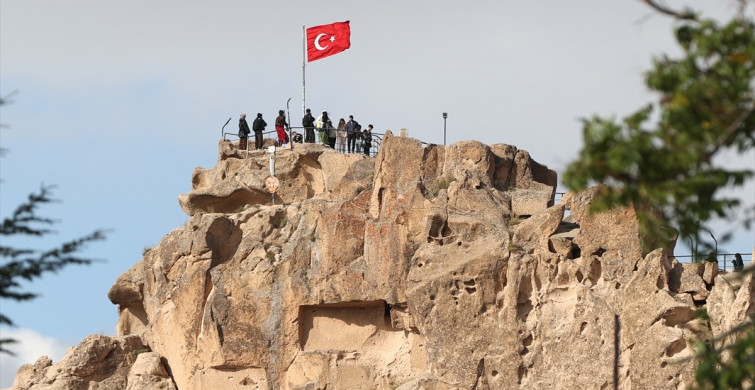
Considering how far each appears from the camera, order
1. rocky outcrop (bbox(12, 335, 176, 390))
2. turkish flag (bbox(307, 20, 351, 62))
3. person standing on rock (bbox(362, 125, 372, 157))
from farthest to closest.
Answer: turkish flag (bbox(307, 20, 351, 62))
person standing on rock (bbox(362, 125, 372, 157))
rocky outcrop (bbox(12, 335, 176, 390))

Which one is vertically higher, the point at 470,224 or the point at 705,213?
the point at 470,224

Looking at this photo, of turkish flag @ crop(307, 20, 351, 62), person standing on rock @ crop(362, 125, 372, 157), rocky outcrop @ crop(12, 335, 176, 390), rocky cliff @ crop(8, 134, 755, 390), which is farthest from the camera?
turkish flag @ crop(307, 20, 351, 62)

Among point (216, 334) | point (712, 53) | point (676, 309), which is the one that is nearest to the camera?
point (712, 53)

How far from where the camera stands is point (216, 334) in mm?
54594

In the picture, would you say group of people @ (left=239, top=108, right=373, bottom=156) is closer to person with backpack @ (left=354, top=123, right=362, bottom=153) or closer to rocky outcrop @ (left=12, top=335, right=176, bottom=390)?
person with backpack @ (left=354, top=123, right=362, bottom=153)

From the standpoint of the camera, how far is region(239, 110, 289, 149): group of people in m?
61.8

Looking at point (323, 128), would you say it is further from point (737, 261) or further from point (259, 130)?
point (737, 261)

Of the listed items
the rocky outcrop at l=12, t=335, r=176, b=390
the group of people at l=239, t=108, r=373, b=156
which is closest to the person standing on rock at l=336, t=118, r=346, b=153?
the group of people at l=239, t=108, r=373, b=156

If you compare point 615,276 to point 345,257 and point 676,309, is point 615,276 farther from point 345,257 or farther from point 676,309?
point 345,257

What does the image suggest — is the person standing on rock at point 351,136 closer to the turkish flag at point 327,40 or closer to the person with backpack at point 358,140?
the person with backpack at point 358,140

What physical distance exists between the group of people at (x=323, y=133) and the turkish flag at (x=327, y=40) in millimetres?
2887

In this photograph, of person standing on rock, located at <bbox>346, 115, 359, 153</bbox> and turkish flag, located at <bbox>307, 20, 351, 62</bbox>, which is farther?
turkish flag, located at <bbox>307, 20, 351, 62</bbox>

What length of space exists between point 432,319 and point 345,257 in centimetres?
412

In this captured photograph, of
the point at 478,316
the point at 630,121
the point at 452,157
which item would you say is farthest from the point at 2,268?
the point at 452,157
